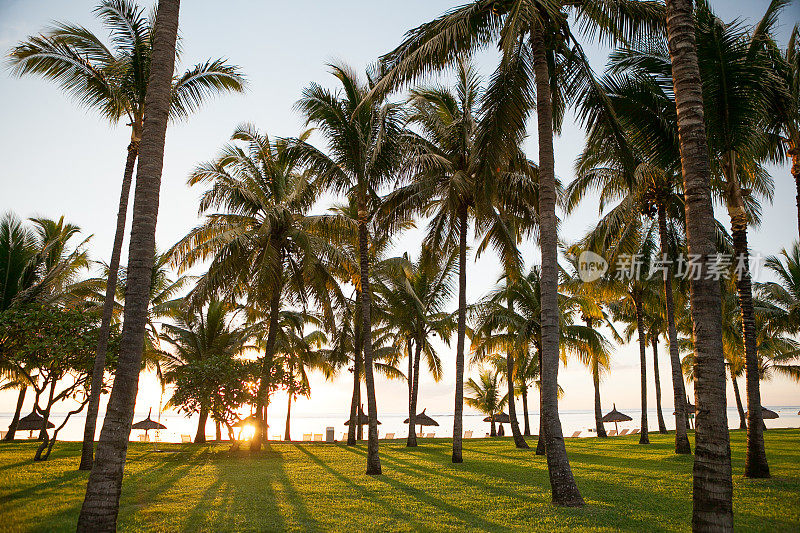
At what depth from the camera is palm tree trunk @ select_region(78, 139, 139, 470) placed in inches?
524

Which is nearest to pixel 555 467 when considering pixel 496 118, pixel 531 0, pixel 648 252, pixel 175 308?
pixel 496 118

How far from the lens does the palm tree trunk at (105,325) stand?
1331 centimetres

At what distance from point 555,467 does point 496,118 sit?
301 inches

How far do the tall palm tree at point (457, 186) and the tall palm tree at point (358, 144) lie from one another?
5.24 feet

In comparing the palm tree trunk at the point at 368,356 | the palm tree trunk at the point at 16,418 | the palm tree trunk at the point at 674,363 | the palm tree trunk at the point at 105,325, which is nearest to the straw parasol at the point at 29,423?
the palm tree trunk at the point at 16,418

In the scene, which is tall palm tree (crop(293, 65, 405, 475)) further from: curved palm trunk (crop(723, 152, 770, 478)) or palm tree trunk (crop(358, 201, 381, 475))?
curved palm trunk (crop(723, 152, 770, 478))

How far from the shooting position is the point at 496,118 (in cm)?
1183

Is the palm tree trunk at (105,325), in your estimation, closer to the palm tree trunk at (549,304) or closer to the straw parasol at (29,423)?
the palm tree trunk at (549,304)

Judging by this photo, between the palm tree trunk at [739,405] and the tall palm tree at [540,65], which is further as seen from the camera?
the palm tree trunk at [739,405]

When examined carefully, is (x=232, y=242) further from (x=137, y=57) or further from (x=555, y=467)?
(x=555, y=467)

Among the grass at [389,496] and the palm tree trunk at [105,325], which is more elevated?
the palm tree trunk at [105,325]

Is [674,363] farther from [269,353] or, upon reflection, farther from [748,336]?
[269,353]

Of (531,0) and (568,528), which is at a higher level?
(531,0)

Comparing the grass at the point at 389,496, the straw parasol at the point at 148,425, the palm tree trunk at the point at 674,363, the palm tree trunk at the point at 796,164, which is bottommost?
the straw parasol at the point at 148,425
